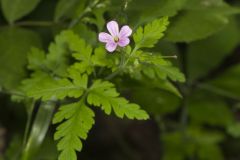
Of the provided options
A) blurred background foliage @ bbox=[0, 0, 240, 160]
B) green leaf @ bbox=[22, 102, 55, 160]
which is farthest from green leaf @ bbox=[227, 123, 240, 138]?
green leaf @ bbox=[22, 102, 55, 160]

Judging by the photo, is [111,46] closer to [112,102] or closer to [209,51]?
[112,102]

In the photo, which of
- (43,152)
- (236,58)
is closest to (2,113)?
(43,152)

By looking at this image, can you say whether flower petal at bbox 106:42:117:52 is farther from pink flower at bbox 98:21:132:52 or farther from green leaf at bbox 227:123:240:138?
green leaf at bbox 227:123:240:138

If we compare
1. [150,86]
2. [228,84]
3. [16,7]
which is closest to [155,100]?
[228,84]

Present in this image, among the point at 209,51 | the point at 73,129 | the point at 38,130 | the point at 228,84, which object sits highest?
the point at 73,129

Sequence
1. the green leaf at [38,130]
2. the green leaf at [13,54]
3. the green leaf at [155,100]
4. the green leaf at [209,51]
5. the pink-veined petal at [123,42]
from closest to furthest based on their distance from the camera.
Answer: the pink-veined petal at [123,42]
the green leaf at [38,130]
the green leaf at [13,54]
the green leaf at [155,100]
the green leaf at [209,51]

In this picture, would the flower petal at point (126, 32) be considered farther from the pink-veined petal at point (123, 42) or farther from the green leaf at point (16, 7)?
the green leaf at point (16, 7)

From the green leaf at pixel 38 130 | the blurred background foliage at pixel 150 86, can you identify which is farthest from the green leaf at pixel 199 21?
the green leaf at pixel 38 130

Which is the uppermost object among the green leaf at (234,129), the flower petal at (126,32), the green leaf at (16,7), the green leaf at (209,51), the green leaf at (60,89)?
the green leaf at (16,7)
